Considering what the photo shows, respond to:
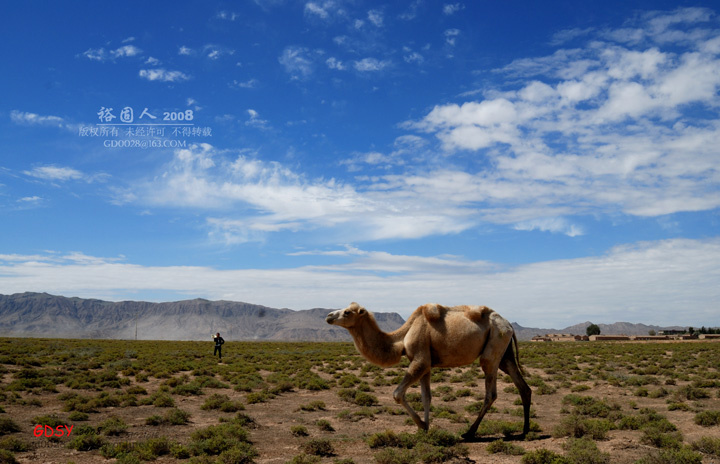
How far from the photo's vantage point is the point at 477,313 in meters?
10.9

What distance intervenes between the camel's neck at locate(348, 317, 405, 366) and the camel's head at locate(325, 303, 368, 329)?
0.55 ft

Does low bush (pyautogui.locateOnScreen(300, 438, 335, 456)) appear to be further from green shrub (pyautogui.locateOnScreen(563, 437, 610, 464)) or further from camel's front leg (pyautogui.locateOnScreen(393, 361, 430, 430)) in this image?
green shrub (pyautogui.locateOnScreen(563, 437, 610, 464))

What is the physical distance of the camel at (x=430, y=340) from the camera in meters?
10.4

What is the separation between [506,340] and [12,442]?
11926 mm

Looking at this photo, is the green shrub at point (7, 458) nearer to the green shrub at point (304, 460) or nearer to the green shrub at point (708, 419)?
the green shrub at point (304, 460)

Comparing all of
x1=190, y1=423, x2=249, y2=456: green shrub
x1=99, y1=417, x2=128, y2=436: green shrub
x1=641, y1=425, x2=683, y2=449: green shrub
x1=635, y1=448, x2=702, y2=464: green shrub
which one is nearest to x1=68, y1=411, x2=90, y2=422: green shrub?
x1=99, y1=417, x2=128, y2=436: green shrub

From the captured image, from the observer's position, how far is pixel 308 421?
1564 centimetres

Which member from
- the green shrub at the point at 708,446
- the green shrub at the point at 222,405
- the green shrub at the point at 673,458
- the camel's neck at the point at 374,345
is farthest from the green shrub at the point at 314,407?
the green shrub at the point at 708,446

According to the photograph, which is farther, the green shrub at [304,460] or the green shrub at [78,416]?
the green shrub at [78,416]

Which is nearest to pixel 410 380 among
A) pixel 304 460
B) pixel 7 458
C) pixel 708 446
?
pixel 304 460

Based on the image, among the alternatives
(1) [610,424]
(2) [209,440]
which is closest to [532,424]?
(1) [610,424]

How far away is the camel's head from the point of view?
10.1 meters

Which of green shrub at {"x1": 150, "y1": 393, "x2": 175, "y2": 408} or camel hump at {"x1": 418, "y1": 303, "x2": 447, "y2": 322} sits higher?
camel hump at {"x1": 418, "y1": 303, "x2": 447, "y2": 322}

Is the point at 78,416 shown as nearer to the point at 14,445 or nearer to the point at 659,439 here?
the point at 14,445
